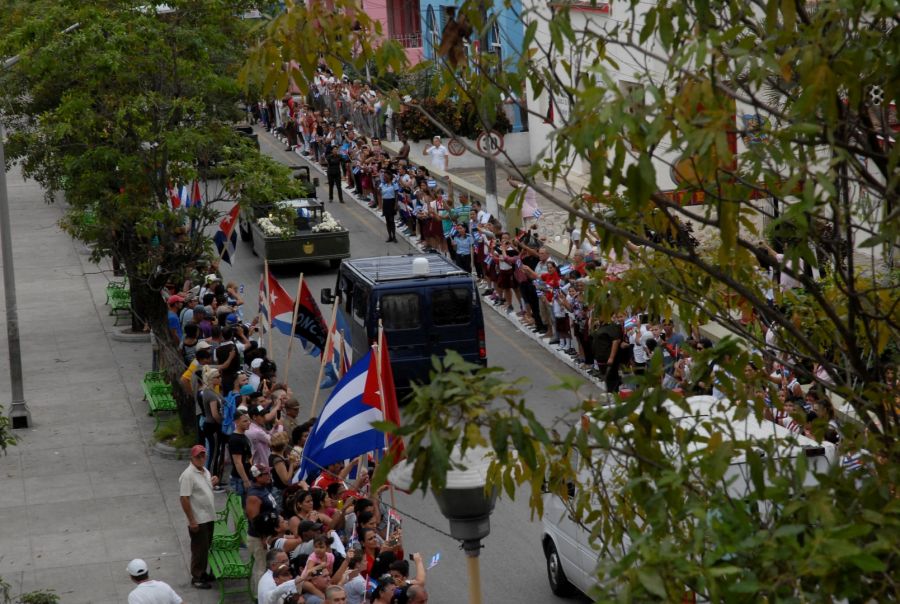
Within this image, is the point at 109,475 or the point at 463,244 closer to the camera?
the point at 109,475

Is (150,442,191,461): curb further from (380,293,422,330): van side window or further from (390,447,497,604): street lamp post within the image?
(390,447,497,604): street lamp post

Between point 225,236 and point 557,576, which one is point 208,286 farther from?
point 557,576

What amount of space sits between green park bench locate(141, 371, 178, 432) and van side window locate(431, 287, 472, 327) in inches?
160

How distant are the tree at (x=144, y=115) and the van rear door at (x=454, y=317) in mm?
2654

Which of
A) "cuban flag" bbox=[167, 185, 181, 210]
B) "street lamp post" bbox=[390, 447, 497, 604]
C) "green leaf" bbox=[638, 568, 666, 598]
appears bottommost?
"cuban flag" bbox=[167, 185, 181, 210]

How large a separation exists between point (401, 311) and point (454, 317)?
0.79m

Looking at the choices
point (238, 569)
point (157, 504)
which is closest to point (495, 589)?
point (238, 569)

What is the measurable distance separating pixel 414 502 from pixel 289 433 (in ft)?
6.32

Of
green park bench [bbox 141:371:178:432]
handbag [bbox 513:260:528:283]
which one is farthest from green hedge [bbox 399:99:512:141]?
green park bench [bbox 141:371:178:432]

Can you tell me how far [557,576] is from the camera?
1447 centimetres

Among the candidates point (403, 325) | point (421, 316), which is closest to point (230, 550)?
point (403, 325)

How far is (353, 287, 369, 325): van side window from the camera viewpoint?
848 inches

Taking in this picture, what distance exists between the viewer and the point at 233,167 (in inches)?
818

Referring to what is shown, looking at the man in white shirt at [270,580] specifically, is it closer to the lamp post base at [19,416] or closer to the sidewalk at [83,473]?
the sidewalk at [83,473]
